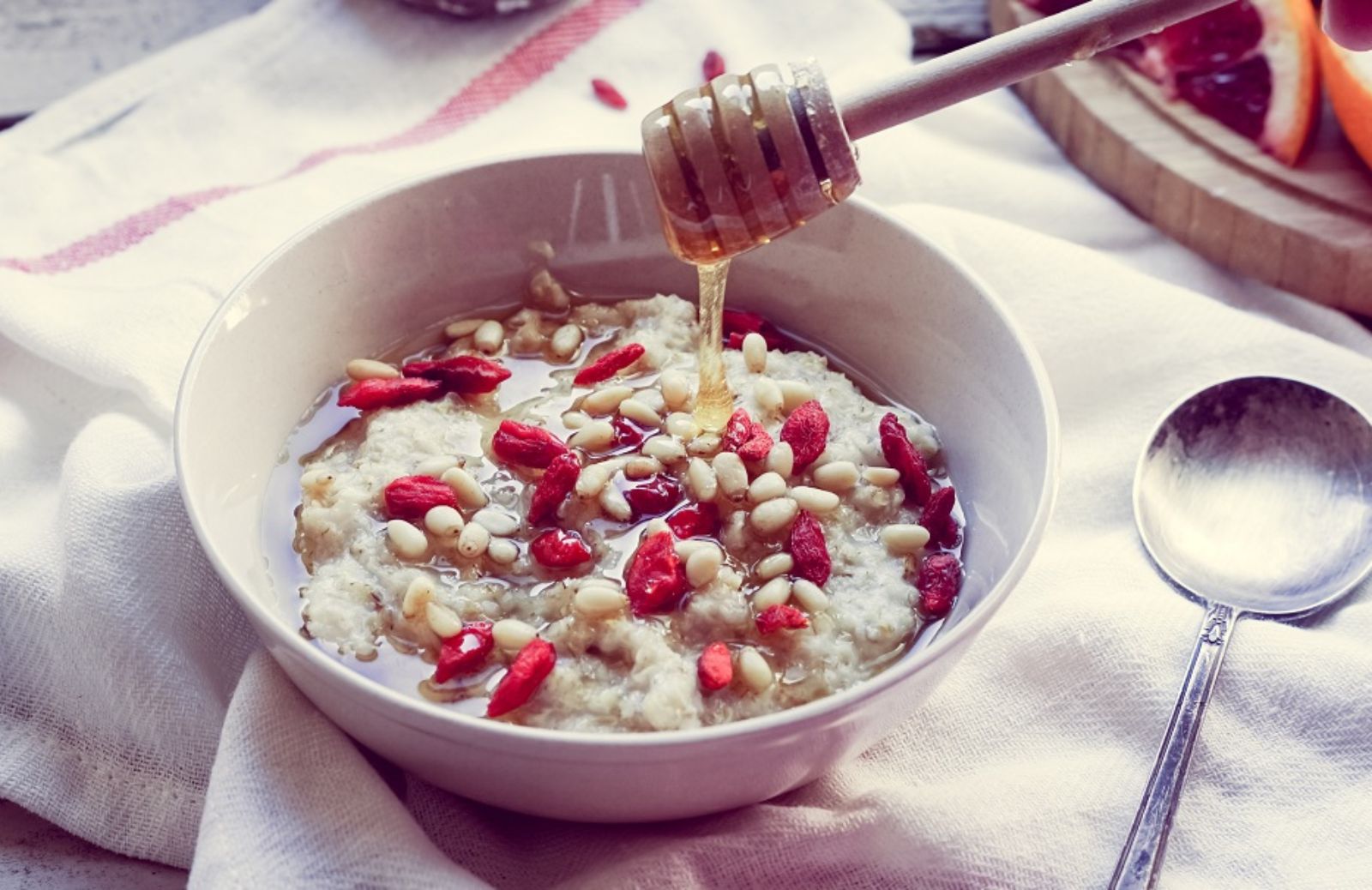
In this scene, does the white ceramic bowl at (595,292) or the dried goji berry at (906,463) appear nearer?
the white ceramic bowl at (595,292)

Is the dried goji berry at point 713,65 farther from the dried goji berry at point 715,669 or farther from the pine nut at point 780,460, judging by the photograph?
the dried goji berry at point 715,669

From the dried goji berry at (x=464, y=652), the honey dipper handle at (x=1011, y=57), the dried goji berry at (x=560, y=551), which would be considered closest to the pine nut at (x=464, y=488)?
the dried goji berry at (x=560, y=551)

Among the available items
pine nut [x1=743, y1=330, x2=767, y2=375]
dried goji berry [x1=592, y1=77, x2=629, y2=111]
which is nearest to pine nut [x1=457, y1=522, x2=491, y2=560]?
pine nut [x1=743, y1=330, x2=767, y2=375]

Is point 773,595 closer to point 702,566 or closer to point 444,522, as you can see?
point 702,566

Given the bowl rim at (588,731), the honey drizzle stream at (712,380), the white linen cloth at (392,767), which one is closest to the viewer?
the bowl rim at (588,731)

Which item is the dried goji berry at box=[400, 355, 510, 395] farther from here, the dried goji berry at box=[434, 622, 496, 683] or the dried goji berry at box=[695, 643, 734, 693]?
the dried goji berry at box=[695, 643, 734, 693]
